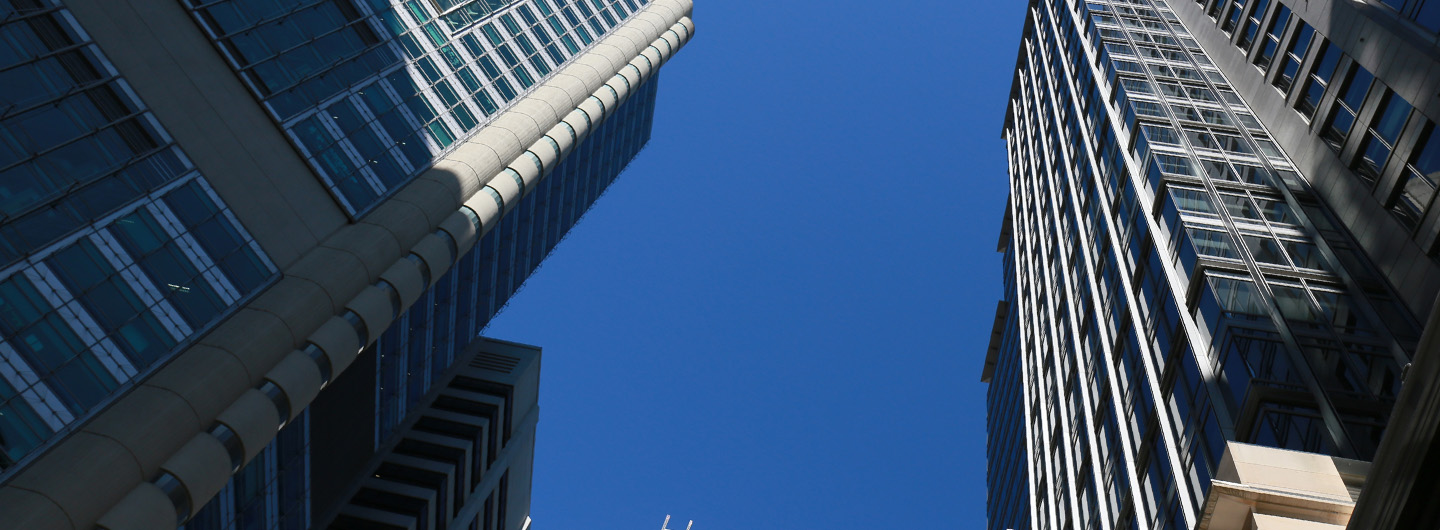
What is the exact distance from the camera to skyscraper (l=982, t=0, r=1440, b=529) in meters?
25.2

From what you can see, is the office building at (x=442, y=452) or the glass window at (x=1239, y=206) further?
the office building at (x=442, y=452)

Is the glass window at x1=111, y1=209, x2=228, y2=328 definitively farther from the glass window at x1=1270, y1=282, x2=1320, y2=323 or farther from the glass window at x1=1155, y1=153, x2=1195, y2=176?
the glass window at x1=1155, y1=153, x2=1195, y2=176

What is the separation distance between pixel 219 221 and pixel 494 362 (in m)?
38.3

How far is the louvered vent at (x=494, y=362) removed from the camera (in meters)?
68.2

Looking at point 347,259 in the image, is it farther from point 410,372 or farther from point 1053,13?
point 1053,13

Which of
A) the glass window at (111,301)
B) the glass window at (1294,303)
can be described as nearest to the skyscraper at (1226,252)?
the glass window at (1294,303)

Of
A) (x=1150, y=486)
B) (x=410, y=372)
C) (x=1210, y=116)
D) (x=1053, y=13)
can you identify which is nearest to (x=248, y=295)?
(x=410, y=372)

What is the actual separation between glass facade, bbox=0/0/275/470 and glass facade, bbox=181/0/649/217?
585 cm

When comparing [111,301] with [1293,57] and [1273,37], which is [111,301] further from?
[1273,37]

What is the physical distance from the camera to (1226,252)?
30500 millimetres

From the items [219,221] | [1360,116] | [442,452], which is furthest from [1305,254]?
[442,452]

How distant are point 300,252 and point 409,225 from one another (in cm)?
505

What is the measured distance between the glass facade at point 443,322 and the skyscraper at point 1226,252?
103 ft

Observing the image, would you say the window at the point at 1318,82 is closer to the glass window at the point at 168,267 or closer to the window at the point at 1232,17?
the window at the point at 1232,17
